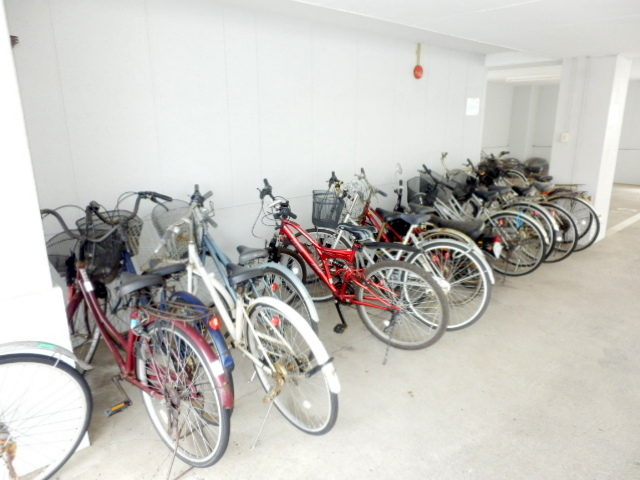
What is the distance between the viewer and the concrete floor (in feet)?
5.98

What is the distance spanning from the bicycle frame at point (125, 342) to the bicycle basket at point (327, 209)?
1597mm

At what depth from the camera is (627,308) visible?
332cm

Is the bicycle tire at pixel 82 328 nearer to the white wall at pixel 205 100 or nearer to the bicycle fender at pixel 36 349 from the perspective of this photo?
the bicycle fender at pixel 36 349

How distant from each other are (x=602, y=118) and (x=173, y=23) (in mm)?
4465

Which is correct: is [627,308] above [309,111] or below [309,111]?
below

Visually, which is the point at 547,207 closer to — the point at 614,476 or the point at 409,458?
the point at 614,476

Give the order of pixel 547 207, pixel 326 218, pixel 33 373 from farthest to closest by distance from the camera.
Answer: pixel 547 207
pixel 326 218
pixel 33 373

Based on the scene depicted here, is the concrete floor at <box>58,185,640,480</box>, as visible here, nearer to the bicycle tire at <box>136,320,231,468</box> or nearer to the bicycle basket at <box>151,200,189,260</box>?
the bicycle tire at <box>136,320,231,468</box>

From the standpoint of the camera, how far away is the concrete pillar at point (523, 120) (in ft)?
36.3

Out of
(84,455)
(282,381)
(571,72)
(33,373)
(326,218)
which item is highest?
(571,72)

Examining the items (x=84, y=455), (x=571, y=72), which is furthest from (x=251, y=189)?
(x=571, y=72)

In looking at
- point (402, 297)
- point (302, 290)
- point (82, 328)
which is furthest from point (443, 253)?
point (82, 328)

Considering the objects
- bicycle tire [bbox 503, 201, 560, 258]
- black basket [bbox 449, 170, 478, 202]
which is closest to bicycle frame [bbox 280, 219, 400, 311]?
black basket [bbox 449, 170, 478, 202]

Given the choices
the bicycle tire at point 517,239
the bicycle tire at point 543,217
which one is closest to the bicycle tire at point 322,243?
the bicycle tire at point 517,239
